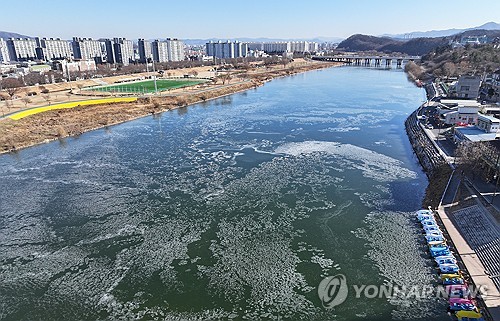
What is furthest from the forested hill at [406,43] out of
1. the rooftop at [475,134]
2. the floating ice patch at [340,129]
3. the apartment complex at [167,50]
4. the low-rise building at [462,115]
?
the rooftop at [475,134]

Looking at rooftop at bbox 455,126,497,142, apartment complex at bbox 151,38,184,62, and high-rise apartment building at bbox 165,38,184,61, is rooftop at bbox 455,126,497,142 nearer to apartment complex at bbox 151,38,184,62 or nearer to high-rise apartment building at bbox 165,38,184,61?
apartment complex at bbox 151,38,184,62

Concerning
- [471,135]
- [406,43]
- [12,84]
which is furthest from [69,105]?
[406,43]

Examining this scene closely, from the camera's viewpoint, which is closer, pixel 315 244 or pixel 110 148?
pixel 315 244

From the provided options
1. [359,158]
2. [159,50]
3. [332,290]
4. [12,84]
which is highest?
[159,50]

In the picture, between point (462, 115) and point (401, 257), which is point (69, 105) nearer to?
point (401, 257)

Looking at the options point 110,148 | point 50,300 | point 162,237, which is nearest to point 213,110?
point 110,148

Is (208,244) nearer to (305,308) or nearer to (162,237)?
(162,237)
